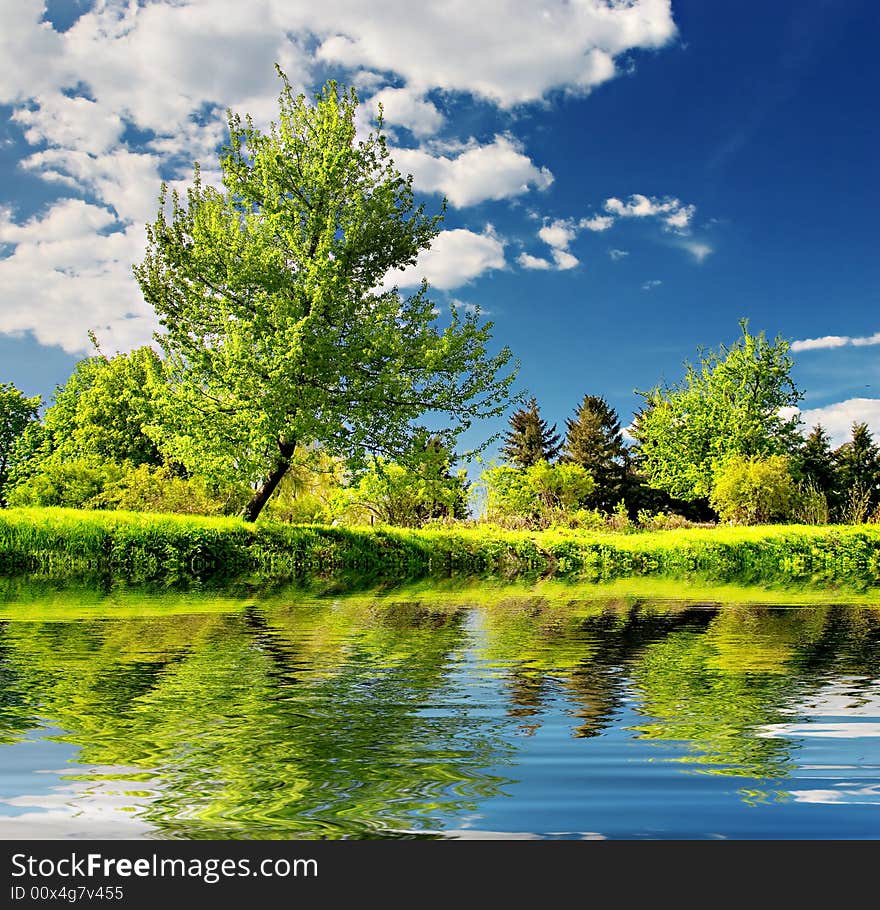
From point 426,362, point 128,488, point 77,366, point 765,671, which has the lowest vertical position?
point 765,671

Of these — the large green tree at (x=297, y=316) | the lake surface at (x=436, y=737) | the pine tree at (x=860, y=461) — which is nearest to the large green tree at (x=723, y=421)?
the pine tree at (x=860, y=461)

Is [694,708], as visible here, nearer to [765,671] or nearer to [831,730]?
[831,730]

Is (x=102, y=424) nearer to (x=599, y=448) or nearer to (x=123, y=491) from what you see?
(x=123, y=491)

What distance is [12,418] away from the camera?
43656mm

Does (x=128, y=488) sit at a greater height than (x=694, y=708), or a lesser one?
greater

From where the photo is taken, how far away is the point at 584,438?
55250 millimetres

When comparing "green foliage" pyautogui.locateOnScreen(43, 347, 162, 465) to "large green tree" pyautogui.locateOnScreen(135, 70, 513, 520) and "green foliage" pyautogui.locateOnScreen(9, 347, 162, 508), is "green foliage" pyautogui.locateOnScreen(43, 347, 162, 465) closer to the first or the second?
"green foliage" pyautogui.locateOnScreen(9, 347, 162, 508)

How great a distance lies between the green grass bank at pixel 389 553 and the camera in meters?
14.2

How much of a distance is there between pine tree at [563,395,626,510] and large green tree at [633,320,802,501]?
26.3 feet

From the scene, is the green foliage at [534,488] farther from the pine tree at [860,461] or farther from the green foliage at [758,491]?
the pine tree at [860,461]

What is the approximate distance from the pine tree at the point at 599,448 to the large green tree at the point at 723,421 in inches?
316

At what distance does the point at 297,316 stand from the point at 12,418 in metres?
33.6
